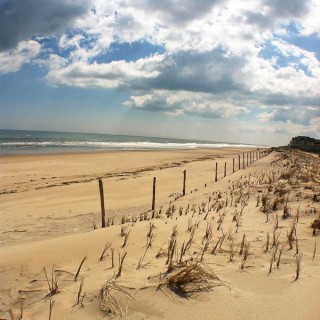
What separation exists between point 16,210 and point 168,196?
6802 mm

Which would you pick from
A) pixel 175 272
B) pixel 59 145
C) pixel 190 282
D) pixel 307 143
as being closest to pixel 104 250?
pixel 175 272

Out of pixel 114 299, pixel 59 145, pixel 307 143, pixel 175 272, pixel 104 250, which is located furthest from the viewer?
pixel 307 143

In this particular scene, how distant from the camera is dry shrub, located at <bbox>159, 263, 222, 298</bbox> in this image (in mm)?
3971

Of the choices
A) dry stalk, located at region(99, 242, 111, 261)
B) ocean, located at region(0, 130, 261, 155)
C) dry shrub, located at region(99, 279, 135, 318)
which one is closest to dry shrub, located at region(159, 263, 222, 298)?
dry shrub, located at region(99, 279, 135, 318)

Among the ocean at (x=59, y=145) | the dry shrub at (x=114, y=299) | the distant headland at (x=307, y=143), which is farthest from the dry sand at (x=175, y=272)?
the distant headland at (x=307, y=143)

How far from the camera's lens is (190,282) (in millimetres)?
4094

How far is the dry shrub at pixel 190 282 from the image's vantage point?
13.0ft

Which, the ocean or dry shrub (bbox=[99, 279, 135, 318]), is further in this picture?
the ocean

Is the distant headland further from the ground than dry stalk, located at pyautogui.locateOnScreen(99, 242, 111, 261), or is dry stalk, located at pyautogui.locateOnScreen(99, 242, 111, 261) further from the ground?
the distant headland

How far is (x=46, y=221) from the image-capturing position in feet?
35.8

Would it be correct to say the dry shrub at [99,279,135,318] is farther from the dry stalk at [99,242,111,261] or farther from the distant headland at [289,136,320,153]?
Answer: the distant headland at [289,136,320,153]

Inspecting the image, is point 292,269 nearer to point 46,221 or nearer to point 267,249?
point 267,249

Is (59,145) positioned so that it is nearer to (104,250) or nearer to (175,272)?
(104,250)

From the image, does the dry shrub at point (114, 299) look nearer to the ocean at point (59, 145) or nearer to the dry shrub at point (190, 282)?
the dry shrub at point (190, 282)
